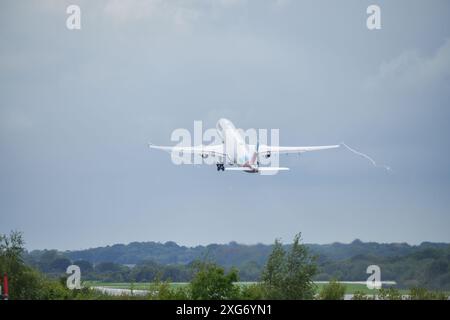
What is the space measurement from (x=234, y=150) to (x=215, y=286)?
25.5m

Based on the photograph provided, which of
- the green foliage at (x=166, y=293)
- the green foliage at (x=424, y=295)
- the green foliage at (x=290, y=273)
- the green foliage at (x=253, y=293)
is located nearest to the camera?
the green foliage at (x=253, y=293)

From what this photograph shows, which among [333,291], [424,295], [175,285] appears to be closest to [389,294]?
[333,291]

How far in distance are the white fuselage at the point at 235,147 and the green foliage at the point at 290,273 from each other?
12.3 m

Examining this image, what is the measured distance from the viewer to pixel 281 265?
14525cm

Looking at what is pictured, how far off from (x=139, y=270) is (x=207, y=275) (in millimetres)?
66524

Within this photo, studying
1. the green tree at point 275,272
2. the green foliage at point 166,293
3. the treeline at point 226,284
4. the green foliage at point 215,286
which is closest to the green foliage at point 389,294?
the treeline at point 226,284

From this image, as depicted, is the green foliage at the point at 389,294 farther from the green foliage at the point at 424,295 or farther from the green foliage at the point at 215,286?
the green foliage at the point at 215,286

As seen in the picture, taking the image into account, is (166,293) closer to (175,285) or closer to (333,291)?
(333,291)

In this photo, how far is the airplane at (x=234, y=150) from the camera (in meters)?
142

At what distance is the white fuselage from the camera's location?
466 ft

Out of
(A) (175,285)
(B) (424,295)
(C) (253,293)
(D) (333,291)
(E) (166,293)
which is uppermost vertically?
(C) (253,293)

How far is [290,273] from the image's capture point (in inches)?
5674
